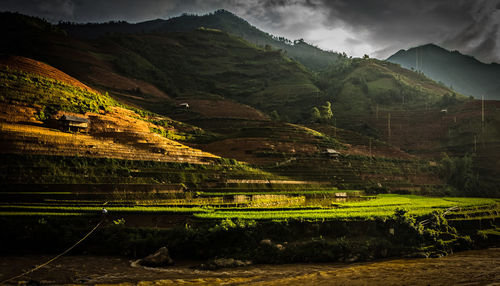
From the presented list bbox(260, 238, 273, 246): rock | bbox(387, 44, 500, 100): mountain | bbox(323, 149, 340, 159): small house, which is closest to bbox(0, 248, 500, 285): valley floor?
bbox(260, 238, 273, 246): rock

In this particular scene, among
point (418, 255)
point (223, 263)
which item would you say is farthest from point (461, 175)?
point (223, 263)

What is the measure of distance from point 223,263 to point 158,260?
10.2 feet

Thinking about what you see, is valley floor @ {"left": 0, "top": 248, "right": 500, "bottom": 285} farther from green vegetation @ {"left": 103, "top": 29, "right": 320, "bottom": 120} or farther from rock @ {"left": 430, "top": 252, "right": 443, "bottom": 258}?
green vegetation @ {"left": 103, "top": 29, "right": 320, "bottom": 120}

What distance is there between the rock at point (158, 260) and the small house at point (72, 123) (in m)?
16.1

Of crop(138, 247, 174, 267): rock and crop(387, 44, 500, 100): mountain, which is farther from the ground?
crop(387, 44, 500, 100): mountain

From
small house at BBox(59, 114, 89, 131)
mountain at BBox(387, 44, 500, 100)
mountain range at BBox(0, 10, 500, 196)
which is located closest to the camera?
small house at BBox(59, 114, 89, 131)

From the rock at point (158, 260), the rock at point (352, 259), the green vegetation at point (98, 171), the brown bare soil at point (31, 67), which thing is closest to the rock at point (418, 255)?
the rock at point (352, 259)

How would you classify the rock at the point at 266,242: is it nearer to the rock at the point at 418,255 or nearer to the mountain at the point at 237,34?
the rock at the point at 418,255

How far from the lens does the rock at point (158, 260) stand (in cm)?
1350

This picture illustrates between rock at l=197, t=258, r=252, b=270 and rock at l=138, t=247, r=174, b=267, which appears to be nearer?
rock at l=197, t=258, r=252, b=270

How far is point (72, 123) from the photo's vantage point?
24438 mm

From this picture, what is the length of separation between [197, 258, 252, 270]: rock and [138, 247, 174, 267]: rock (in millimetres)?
1651

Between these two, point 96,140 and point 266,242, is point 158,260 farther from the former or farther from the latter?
point 96,140

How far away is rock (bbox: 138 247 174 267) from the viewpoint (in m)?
13.5
